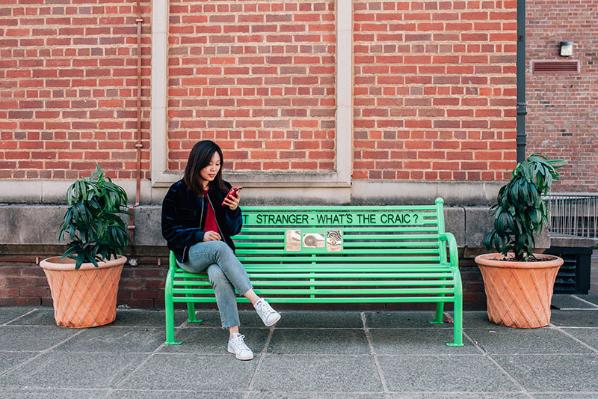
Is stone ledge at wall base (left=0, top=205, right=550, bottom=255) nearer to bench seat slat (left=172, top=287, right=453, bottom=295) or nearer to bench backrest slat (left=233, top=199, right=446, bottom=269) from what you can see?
bench backrest slat (left=233, top=199, right=446, bottom=269)

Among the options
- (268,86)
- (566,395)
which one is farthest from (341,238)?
(566,395)

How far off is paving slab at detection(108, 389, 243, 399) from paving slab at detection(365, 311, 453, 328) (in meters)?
1.86

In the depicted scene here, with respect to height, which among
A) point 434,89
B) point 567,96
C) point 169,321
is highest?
point 567,96

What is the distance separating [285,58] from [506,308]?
10.1 ft

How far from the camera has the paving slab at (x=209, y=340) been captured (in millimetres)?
4039

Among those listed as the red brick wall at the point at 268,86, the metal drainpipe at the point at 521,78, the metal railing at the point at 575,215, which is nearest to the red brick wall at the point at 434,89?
the red brick wall at the point at 268,86

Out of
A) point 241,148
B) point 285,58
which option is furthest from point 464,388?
point 285,58

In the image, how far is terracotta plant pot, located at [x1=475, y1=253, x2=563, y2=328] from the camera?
450 centimetres

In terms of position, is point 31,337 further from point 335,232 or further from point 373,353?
point 373,353

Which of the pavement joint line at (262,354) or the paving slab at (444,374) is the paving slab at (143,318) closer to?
the pavement joint line at (262,354)

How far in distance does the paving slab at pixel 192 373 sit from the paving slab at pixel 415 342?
39.4 inches

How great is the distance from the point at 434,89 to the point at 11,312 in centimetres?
460

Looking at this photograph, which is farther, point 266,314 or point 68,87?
point 68,87

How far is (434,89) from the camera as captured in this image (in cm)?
527
